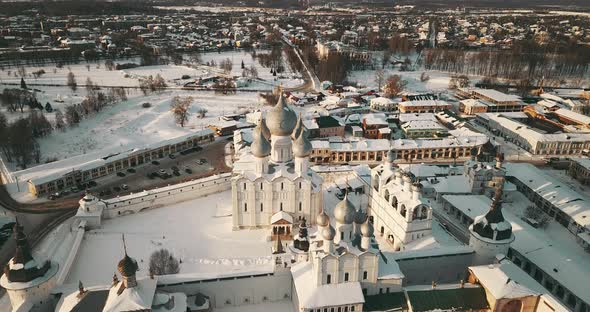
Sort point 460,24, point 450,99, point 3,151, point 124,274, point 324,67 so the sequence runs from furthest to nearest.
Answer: point 460,24 → point 324,67 → point 450,99 → point 3,151 → point 124,274

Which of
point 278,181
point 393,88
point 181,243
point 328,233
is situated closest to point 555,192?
point 278,181

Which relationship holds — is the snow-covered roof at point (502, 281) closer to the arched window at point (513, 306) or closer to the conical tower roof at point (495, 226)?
the arched window at point (513, 306)

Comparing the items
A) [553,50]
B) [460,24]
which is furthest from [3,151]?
[460,24]

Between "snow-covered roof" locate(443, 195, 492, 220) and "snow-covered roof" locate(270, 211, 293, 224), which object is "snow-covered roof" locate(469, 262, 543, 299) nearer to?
"snow-covered roof" locate(443, 195, 492, 220)

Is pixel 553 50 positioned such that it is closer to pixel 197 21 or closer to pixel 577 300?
pixel 577 300

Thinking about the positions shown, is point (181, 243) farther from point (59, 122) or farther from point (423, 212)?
point (59, 122)
